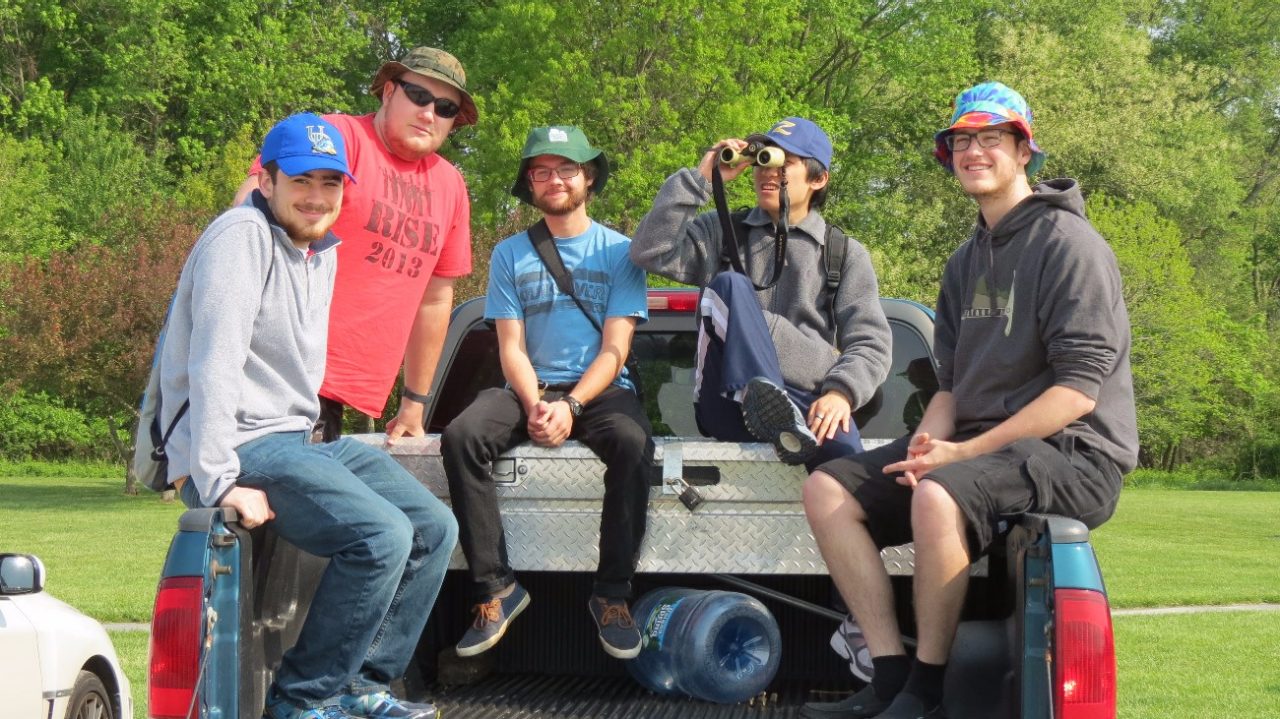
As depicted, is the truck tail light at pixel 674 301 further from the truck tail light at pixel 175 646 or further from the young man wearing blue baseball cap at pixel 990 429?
the truck tail light at pixel 175 646

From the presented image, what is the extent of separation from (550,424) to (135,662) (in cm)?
545

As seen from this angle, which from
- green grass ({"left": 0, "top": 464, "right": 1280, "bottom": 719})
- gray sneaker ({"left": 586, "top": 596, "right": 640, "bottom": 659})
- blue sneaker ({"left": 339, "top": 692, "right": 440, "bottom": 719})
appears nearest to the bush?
green grass ({"left": 0, "top": 464, "right": 1280, "bottom": 719})

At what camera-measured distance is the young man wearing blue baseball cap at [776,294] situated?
4379 millimetres

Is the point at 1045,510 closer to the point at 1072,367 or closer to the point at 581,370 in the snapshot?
the point at 1072,367

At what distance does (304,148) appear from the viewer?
3811 mm

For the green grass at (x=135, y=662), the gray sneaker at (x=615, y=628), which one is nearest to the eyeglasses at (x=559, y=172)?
the gray sneaker at (x=615, y=628)

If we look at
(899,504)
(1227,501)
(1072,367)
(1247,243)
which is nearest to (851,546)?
(899,504)

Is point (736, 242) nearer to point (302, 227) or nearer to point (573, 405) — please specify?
point (573, 405)

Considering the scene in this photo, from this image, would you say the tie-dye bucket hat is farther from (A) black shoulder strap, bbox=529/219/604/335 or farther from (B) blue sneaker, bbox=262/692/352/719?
(B) blue sneaker, bbox=262/692/352/719

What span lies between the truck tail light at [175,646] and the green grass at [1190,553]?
11.0 meters

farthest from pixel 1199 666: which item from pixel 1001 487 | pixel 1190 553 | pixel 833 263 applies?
pixel 1190 553

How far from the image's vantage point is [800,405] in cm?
456

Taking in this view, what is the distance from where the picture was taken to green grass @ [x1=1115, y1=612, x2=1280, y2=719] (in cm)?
815

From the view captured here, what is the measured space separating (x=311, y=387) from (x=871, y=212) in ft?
124
